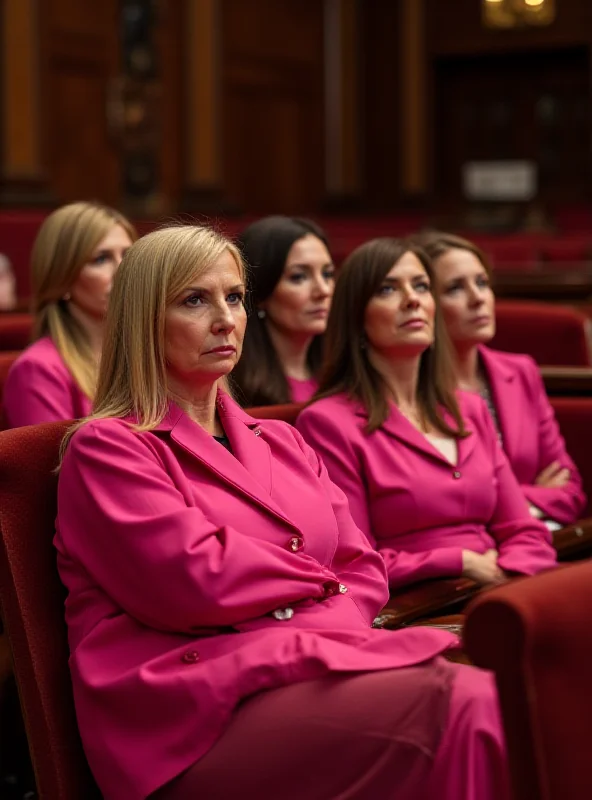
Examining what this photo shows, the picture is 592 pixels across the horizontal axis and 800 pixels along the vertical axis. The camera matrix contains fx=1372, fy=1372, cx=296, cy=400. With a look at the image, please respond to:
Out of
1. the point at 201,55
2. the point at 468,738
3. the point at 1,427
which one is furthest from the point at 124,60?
the point at 468,738

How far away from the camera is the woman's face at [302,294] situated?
3.20 metres

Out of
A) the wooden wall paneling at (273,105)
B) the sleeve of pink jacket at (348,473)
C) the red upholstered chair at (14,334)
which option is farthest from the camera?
the wooden wall paneling at (273,105)

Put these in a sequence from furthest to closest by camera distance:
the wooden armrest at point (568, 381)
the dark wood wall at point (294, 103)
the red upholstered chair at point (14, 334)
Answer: the dark wood wall at point (294, 103) → the red upholstered chair at point (14, 334) → the wooden armrest at point (568, 381)

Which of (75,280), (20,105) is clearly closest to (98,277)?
(75,280)

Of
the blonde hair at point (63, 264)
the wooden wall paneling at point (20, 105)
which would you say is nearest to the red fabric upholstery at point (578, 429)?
the blonde hair at point (63, 264)

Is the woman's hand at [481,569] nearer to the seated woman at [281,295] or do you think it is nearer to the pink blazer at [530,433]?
the pink blazer at [530,433]

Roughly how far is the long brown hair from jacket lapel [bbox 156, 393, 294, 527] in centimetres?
71

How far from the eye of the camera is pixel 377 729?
5.27 feet

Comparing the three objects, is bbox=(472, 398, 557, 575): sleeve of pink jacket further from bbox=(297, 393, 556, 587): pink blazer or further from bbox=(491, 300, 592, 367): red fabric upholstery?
bbox=(491, 300, 592, 367): red fabric upholstery

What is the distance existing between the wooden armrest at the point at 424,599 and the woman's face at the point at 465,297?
847 millimetres

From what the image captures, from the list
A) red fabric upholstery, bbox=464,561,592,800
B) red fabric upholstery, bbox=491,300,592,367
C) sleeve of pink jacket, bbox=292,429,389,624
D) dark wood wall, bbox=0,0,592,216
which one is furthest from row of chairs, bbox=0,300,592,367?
dark wood wall, bbox=0,0,592,216

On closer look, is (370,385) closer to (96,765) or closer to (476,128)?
(96,765)

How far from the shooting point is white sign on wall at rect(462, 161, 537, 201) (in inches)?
543

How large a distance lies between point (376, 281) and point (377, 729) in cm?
132
